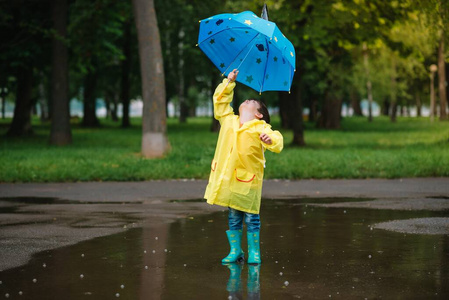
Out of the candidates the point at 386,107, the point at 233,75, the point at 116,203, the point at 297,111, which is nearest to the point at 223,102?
the point at 233,75

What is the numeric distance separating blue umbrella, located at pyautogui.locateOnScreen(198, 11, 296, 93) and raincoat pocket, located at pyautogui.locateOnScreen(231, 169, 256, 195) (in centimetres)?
85

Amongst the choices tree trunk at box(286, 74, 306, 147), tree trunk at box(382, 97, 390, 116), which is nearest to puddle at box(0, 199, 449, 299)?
tree trunk at box(286, 74, 306, 147)

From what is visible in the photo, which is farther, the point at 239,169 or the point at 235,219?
the point at 235,219

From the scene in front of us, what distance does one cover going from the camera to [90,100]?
1925 inches

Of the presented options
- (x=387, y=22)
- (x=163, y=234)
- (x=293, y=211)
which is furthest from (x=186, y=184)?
(x=387, y=22)

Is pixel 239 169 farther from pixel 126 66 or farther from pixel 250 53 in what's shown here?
pixel 126 66

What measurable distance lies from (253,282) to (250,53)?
2363mm

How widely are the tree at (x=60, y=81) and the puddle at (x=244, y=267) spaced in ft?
59.3

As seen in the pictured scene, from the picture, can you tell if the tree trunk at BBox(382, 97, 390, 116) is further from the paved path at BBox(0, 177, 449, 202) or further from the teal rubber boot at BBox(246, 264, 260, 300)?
the teal rubber boot at BBox(246, 264, 260, 300)

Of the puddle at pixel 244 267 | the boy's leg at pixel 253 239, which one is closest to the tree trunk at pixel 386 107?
the puddle at pixel 244 267

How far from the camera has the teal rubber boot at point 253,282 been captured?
6.14m

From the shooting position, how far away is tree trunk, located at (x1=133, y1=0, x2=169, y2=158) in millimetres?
20922

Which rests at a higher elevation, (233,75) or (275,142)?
(233,75)

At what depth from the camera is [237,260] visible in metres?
7.67
